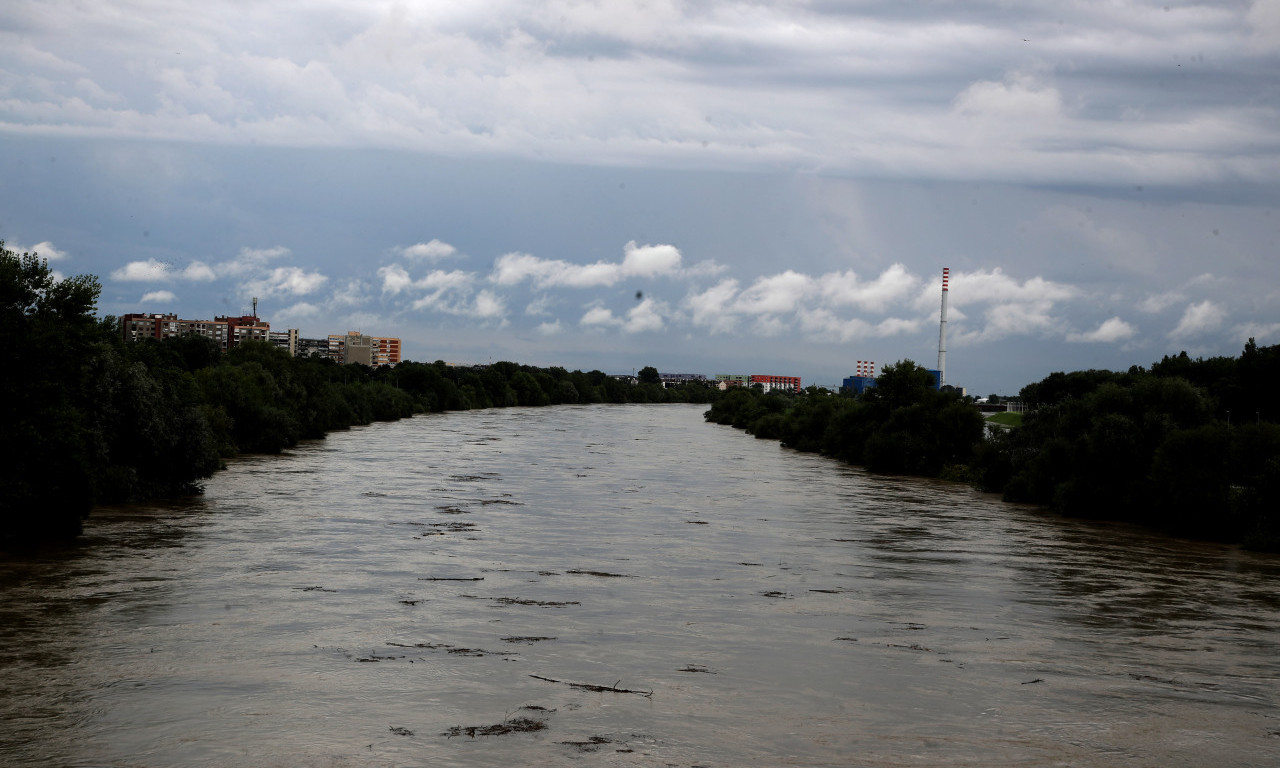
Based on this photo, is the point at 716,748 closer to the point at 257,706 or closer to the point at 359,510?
the point at 257,706

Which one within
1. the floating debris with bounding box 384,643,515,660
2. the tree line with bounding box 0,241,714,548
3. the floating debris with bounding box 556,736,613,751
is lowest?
the floating debris with bounding box 384,643,515,660

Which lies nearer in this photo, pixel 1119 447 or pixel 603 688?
pixel 603 688

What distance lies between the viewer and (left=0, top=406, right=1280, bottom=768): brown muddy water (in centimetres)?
1180

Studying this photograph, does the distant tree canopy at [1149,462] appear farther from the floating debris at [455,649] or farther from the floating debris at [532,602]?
the floating debris at [455,649]

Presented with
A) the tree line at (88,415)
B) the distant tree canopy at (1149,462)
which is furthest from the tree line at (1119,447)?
the tree line at (88,415)

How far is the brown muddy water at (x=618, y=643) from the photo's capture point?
11.8 m

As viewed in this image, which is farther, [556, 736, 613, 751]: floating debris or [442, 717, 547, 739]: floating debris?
[442, 717, 547, 739]: floating debris

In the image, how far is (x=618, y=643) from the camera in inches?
643

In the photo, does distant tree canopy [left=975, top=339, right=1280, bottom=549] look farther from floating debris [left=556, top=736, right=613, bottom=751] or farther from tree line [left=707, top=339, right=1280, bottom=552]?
floating debris [left=556, top=736, right=613, bottom=751]

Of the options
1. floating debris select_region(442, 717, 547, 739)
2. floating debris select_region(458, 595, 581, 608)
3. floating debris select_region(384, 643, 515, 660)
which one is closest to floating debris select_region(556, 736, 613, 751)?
floating debris select_region(442, 717, 547, 739)

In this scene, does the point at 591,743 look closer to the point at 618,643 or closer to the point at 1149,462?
the point at 618,643

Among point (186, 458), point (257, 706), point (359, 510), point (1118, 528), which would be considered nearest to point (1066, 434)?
point (1118, 528)

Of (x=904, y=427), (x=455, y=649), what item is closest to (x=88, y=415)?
(x=455, y=649)

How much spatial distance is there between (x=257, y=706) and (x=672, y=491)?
30.9 meters
